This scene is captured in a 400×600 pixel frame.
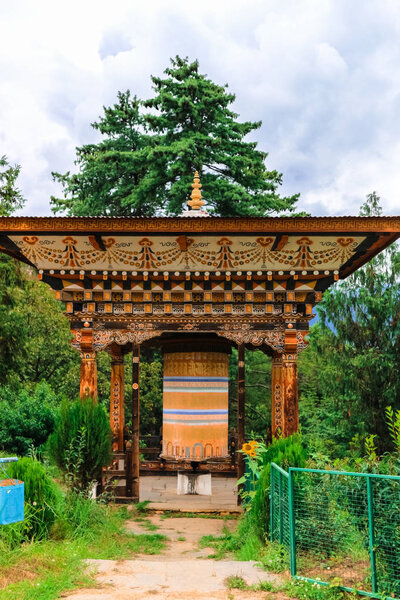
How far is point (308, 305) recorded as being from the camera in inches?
418

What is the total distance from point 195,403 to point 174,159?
12621 mm

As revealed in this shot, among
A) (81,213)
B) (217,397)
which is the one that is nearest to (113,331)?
(217,397)

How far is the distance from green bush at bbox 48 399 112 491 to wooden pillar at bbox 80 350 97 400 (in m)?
1.28

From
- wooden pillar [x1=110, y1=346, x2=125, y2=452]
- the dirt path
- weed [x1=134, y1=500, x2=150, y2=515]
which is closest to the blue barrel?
the dirt path

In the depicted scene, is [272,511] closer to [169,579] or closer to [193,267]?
[169,579]

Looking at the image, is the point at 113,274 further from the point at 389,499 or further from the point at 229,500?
the point at 389,499

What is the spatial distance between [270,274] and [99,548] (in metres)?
5.16

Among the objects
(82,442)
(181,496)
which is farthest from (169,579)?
(181,496)

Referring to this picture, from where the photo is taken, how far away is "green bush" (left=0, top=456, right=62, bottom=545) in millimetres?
6555

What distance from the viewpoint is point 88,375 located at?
10.4 m

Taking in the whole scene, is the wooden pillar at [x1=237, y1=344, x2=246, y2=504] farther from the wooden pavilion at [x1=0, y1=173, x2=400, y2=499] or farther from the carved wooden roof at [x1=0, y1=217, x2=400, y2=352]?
the carved wooden roof at [x1=0, y1=217, x2=400, y2=352]

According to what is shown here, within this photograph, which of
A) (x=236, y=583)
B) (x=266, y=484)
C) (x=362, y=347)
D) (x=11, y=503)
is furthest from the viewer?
(x=362, y=347)

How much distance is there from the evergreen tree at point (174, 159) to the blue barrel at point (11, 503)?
15872 millimetres

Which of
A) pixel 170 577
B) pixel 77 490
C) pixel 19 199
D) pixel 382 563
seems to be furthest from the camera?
pixel 19 199
